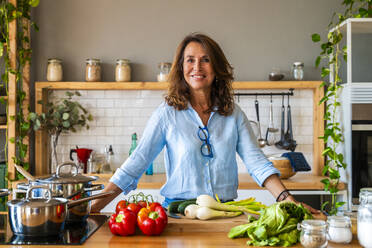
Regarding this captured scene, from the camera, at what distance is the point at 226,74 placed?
2758 millimetres

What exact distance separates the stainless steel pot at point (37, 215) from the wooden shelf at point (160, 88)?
116 inches

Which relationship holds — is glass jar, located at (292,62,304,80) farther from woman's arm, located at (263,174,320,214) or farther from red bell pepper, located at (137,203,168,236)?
red bell pepper, located at (137,203,168,236)

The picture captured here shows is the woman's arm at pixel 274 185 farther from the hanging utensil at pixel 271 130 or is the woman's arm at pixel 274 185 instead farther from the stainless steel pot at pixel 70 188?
the hanging utensil at pixel 271 130

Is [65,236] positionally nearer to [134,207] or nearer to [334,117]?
[134,207]

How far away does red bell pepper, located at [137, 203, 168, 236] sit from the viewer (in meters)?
1.85

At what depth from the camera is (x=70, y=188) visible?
2012 mm

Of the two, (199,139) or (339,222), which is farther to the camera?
(199,139)

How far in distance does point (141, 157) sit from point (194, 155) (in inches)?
12.4

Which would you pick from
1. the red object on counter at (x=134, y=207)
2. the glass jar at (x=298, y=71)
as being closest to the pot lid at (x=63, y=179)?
the red object on counter at (x=134, y=207)

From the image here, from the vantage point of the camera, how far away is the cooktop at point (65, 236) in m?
1.76

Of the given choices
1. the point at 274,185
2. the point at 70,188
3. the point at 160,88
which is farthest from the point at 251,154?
the point at 160,88

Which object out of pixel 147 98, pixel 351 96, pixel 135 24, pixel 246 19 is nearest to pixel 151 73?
pixel 147 98

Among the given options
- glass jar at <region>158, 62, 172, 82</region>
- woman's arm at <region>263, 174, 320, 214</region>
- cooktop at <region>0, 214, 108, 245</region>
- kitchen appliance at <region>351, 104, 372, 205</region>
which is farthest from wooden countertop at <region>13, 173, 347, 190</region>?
cooktop at <region>0, 214, 108, 245</region>

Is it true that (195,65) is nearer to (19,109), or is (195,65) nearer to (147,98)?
(147,98)
